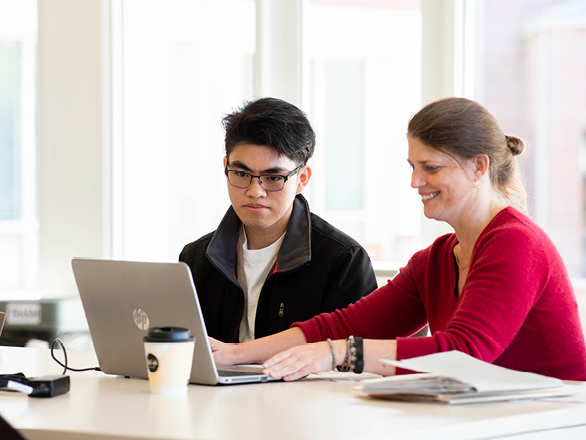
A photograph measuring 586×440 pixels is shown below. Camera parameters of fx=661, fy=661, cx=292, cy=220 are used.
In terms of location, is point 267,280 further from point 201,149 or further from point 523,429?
point 201,149

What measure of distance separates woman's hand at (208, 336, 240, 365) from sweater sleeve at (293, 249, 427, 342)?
194mm

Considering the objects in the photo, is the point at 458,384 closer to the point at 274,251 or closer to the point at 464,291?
the point at 464,291

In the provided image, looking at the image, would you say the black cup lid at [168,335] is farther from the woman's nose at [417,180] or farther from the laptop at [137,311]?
the woman's nose at [417,180]

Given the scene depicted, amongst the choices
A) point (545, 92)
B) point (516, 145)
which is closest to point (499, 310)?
point (516, 145)

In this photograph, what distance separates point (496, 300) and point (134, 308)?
2.32 feet

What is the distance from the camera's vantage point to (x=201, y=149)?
11.5ft

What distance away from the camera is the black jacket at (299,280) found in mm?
1885

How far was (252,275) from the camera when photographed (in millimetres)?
1981

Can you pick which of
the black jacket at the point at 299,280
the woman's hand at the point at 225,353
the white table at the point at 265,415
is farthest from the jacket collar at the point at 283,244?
the white table at the point at 265,415

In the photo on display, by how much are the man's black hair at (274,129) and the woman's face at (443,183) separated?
462 millimetres

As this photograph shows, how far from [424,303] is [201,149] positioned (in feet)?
6.89

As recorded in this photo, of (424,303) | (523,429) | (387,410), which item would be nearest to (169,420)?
(387,410)

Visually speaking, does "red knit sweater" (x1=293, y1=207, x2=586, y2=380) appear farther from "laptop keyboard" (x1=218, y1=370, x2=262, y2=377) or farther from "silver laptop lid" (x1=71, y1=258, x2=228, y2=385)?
"silver laptop lid" (x1=71, y1=258, x2=228, y2=385)

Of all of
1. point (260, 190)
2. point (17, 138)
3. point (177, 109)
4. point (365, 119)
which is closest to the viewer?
point (260, 190)
